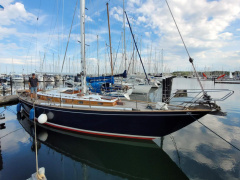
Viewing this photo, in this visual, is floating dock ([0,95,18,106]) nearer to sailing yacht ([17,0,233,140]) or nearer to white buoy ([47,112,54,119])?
sailing yacht ([17,0,233,140])

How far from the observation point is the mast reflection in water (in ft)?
16.6

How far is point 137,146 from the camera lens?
22.3 feet

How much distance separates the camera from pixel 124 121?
6.43 meters

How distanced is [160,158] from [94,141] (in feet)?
11.4

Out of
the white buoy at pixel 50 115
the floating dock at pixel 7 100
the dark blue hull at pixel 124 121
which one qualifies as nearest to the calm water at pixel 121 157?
the dark blue hull at pixel 124 121

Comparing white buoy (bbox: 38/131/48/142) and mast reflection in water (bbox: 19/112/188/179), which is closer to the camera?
mast reflection in water (bbox: 19/112/188/179)

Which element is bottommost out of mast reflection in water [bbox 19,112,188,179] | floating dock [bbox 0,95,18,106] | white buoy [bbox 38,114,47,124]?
mast reflection in water [bbox 19,112,188,179]

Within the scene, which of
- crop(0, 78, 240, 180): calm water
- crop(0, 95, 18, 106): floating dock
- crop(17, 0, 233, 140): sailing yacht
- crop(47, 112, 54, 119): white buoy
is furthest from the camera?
crop(0, 95, 18, 106): floating dock

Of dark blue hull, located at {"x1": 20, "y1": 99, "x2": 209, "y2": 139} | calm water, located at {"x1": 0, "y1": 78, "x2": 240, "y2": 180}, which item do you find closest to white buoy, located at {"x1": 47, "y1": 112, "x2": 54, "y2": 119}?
dark blue hull, located at {"x1": 20, "y1": 99, "x2": 209, "y2": 139}

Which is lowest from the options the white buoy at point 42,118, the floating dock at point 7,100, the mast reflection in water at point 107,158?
the mast reflection in water at point 107,158

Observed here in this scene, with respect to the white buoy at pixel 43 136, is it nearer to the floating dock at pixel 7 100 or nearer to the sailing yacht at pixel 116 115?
the sailing yacht at pixel 116 115

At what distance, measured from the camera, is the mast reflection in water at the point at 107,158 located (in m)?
5.07

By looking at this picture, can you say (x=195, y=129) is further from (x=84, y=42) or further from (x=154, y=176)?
(x=84, y=42)

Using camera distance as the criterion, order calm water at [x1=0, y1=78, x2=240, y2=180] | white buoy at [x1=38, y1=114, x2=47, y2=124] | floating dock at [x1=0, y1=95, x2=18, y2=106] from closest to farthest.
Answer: calm water at [x1=0, y1=78, x2=240, y2=180]
white buoy at [x1=38, y1=114, x2=47, y2=124]
floating dock at [x1=0, y1=95, x2=18, y2=106]
